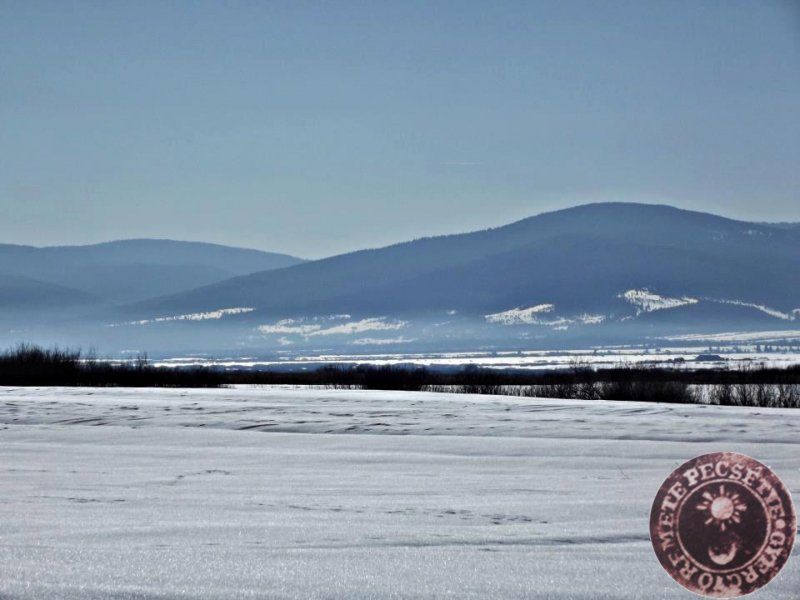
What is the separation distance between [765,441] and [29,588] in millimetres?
8397

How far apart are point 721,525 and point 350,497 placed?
180 inches

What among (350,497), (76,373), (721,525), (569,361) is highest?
(569,361)

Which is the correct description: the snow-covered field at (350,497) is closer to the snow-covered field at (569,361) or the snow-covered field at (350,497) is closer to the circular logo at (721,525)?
the circular logo at (721,525)

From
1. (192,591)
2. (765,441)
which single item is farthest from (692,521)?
(765,441)

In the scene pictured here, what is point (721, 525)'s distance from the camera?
7.80 ft

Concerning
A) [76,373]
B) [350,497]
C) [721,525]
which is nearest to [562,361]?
[76,373]

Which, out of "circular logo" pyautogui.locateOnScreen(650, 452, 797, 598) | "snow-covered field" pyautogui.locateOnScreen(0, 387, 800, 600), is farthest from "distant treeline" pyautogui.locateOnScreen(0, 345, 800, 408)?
"circular logo" pyautogui.locateOnScreen(650, 452, 797, 598)

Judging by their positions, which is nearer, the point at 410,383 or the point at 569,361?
the point at 410,383

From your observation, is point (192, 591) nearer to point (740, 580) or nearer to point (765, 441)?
point (740, 580)

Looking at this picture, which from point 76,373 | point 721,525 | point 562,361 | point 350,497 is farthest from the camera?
point 562,361

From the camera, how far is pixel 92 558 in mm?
4566

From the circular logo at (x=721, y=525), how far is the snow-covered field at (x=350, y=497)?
5.19 feet

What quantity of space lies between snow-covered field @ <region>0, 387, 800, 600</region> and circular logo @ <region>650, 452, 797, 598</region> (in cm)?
158

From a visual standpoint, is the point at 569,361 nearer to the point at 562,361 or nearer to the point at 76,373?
the point at 562,361
